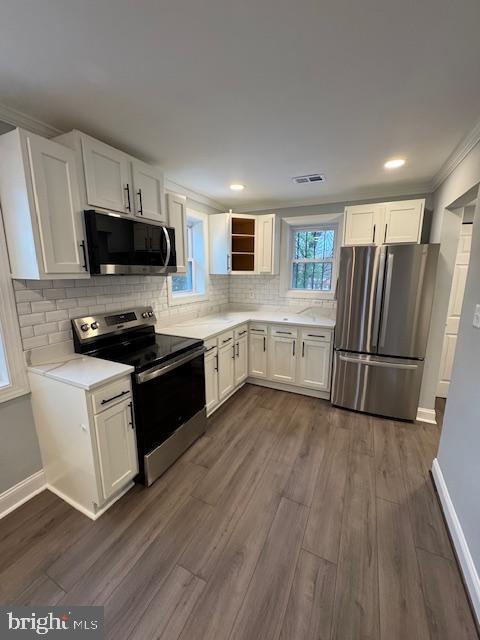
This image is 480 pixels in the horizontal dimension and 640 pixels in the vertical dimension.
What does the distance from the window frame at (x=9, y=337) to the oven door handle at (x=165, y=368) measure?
0.76 meters

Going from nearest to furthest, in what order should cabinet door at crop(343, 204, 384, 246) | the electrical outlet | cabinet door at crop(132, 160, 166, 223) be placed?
1. the electrical outlet
2. cabinet door at crop(132, 160, 166, 223)
3. cabinet door at crop(343, 204, 384, 246)

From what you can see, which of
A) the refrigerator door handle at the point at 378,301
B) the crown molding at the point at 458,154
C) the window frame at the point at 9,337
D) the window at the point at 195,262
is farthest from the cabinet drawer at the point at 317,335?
the window frame at the point at 9,337

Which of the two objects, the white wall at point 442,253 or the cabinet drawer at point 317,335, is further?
the cabinet drawer at point 317,335

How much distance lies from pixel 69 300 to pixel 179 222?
4.06 ft

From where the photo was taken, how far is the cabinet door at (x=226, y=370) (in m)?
2.88

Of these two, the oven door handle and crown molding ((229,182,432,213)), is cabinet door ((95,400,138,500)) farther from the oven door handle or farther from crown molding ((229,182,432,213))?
crown molding ((229,182,432,213))

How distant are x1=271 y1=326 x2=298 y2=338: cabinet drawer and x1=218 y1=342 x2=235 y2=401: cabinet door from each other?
0.59 metres

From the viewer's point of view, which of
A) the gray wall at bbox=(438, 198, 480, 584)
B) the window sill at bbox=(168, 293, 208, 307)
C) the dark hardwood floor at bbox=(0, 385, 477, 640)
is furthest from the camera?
the window sill at bbox=(168, 293, 208, 307)

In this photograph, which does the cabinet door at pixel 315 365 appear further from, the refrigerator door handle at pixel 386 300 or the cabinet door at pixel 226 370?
the cabinet door at pixel 226 370

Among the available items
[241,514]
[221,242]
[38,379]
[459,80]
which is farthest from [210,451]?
[459,80]

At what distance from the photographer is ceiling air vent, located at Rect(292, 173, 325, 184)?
8.64 ft

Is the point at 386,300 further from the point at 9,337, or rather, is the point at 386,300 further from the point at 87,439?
the point at 9,337

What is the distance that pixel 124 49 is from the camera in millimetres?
1153

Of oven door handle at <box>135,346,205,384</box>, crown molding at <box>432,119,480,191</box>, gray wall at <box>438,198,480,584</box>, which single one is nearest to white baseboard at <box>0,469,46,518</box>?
oven door handle at <box>135,346,205,384</box>
